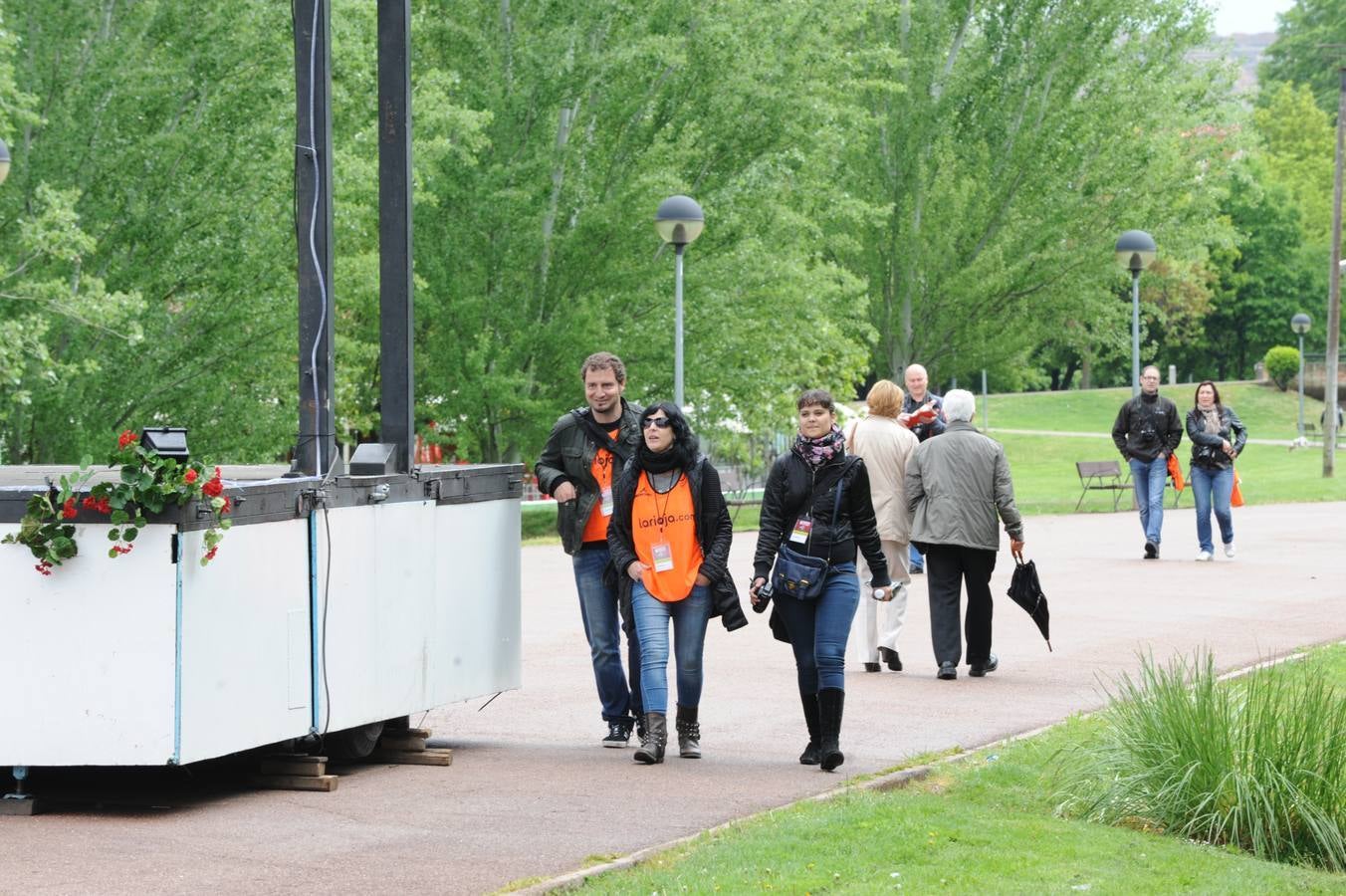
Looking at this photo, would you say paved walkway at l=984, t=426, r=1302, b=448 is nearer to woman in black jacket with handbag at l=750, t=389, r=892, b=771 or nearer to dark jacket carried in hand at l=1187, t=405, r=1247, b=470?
dark jacket carried in hand at l=1187, t=405, r=1247, b=470

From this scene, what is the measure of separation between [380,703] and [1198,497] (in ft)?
43.3

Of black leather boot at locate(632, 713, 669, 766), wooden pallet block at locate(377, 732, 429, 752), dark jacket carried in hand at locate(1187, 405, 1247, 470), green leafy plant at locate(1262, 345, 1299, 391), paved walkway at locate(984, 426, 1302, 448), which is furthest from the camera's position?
green leafy plant at locate(1262, 345, 1299, 391)

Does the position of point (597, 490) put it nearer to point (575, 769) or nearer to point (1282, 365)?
point (575, 769)

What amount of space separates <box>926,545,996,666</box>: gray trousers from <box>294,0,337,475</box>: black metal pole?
4.54 metres

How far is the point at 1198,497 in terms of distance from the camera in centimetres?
2064

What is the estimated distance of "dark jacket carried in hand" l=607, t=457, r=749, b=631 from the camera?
30.8ft

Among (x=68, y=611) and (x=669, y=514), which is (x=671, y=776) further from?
(x=68, y=611)

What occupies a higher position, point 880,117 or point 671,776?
point 880,117

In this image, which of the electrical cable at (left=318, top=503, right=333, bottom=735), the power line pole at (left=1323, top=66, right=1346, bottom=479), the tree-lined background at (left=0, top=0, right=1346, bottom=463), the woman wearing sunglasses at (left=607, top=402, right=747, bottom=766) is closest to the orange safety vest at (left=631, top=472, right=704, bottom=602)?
the woman wearing sunglasses at (left=607, top=402, right=747, bottom=766)

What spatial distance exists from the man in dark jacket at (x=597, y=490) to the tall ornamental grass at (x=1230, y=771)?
257cm

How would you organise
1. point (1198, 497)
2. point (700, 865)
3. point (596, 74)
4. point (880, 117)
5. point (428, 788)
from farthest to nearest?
point (880, 117), point (596, 74), point (1198, 497), point (428, 788), point (700, 865)

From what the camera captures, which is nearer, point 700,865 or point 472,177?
point 700,865

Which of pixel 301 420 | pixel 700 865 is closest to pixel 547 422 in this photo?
pixel 301 420

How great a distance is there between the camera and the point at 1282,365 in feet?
250
